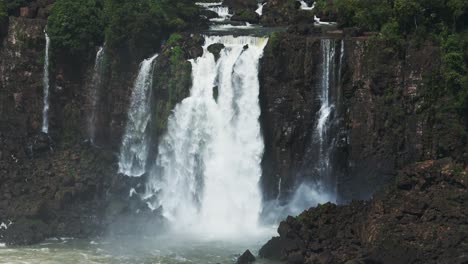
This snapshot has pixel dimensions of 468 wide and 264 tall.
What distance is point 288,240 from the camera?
52125 mm

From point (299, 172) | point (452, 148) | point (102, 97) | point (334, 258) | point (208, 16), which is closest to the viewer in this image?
point (334, 258)

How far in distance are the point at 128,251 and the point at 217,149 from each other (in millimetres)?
8902

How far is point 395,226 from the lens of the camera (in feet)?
165

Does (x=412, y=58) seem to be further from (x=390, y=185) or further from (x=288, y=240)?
(x=288, y=240)

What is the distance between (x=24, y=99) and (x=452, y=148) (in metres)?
26.5

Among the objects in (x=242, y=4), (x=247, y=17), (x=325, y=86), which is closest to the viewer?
(x=325, y=86)

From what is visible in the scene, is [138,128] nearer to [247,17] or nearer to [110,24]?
[110,24]

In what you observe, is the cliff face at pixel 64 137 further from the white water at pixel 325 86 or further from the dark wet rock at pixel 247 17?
the dark wet rock at pixel 247 17

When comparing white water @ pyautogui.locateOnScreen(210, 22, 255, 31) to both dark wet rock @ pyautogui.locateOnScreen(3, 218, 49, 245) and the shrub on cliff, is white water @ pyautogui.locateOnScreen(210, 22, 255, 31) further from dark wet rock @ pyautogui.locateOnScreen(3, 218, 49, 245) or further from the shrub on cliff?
dark wet rock @ pyautogui.locateOnScreen(3, 218, 49, 245)

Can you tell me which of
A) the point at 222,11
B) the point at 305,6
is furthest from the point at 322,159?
the point at 222,11

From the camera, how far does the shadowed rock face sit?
161 ft

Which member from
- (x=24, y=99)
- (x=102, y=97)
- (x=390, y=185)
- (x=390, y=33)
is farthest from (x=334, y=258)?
(x=24, y=99)

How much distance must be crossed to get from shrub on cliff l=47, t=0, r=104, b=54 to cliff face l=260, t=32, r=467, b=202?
11.7 metres

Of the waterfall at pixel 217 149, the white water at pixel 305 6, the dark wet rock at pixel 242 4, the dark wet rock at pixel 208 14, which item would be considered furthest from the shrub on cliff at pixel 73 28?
the white water at pixel 305 6
